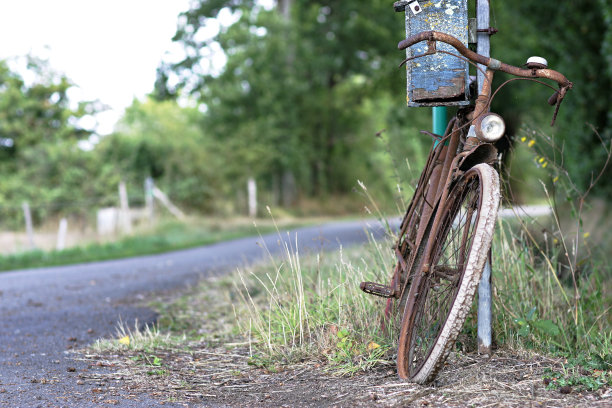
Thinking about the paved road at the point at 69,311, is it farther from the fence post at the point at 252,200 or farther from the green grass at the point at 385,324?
the fence post at the point at 252,200

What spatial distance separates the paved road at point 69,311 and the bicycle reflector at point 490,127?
1471mm

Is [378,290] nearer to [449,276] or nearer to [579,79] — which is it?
[449,276]

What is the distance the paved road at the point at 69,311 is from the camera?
335 cm

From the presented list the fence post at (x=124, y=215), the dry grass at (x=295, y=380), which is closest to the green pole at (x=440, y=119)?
the dry grass at (x=295, y=380)

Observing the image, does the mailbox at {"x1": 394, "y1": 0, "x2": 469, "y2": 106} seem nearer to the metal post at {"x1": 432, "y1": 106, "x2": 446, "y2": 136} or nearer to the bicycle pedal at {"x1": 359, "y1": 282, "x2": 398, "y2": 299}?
the metal post at {"x1": 432, "y1": 106, "x2": 446, "y2": 136}

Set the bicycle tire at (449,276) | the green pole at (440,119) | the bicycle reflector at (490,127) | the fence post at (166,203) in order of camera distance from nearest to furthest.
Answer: the bicycle tire at (449,276), the bicycle reflector at (490,127), the green pole at (440,119), the fence post at (166,203)

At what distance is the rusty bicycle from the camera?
285 centimetres

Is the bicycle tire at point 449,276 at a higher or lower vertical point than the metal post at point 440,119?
lower

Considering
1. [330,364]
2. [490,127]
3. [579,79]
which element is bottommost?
[330,364]

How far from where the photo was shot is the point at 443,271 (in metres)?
3.28

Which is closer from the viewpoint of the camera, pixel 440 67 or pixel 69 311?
pixel 440 67

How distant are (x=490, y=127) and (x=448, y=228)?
1.95ft

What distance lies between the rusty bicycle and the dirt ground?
16cm

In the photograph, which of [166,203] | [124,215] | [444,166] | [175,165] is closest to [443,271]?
[444,166]
